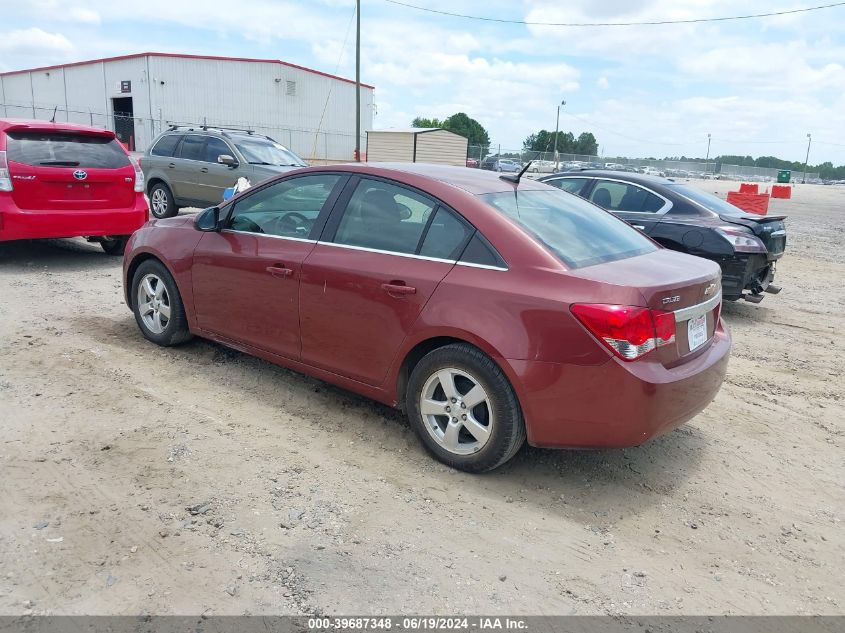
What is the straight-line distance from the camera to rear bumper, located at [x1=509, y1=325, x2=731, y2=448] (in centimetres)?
313

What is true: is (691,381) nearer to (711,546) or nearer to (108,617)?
(711,546)

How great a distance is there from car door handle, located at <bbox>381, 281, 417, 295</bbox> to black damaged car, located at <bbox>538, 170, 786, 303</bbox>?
414cm

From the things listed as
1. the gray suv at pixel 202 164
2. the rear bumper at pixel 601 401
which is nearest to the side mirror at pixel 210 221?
the rear bumper at pixel 601 401

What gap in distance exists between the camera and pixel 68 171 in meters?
7.82

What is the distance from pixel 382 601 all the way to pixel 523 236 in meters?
1.92

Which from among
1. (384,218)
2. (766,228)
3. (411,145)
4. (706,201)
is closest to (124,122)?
(411,145)

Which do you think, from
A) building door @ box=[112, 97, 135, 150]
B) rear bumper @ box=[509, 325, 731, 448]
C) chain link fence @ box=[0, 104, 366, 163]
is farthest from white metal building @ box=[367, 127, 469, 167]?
rear bumper @ box=[509, 325, 731, 448]

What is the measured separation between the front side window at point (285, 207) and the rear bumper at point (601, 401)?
1820mm

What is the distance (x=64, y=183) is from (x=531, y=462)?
6.71 m

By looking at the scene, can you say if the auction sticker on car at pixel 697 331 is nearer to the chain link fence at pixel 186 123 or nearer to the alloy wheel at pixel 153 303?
the alloy wheel at pixel 153 303

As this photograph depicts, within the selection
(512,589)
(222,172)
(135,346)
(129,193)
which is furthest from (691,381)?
(222,172)

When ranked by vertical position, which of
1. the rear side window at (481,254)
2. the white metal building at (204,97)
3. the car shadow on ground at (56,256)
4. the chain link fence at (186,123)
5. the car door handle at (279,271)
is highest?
the white metal building at (204,97)

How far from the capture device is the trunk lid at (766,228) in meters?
7.38

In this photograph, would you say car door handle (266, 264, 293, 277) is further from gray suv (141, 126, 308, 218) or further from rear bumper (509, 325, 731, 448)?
gray suv (141, 126, 308, 218)
